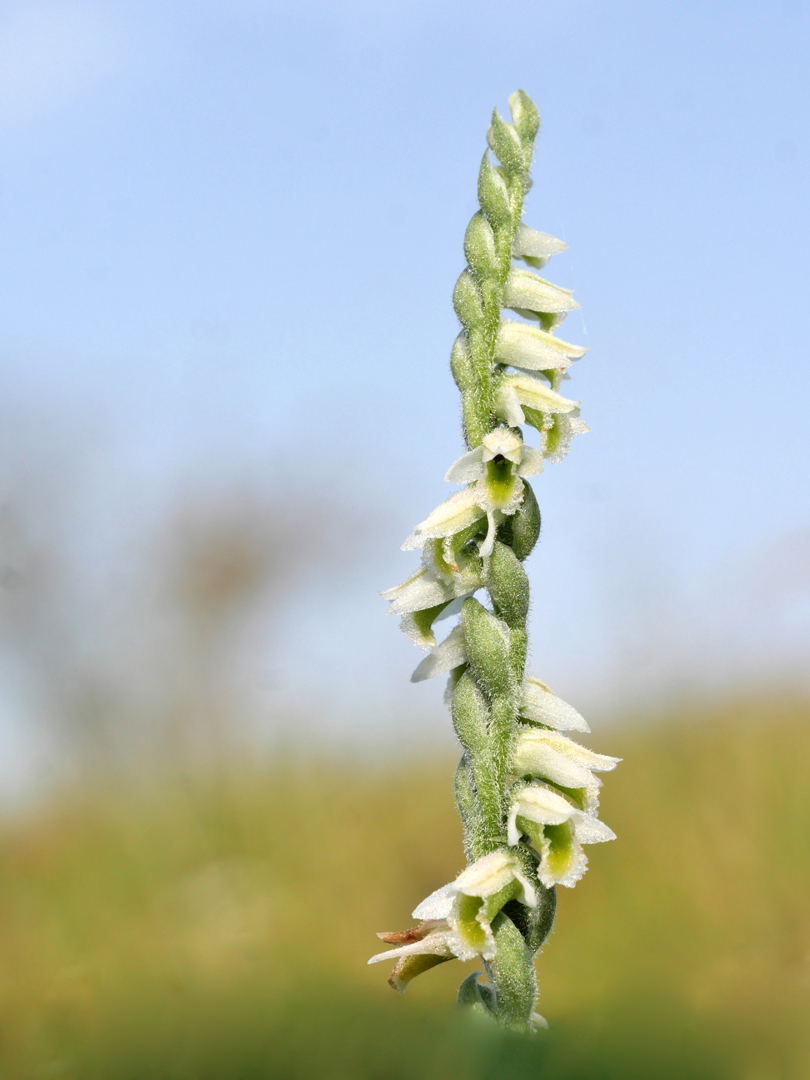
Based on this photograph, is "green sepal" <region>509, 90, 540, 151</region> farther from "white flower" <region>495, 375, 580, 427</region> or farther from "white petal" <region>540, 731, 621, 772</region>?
"white petal" <region>540, 731, 621, 772</region>

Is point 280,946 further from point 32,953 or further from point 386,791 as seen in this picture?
point 386,791

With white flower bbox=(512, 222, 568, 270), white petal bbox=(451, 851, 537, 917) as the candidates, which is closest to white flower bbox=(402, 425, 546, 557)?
white flower bbox=(512, 222, 568, 270)

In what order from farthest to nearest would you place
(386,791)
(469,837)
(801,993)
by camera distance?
(386,791)
(801,993)
(469,837)

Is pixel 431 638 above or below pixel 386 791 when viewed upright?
below

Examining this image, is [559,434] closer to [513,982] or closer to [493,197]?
[493,197]

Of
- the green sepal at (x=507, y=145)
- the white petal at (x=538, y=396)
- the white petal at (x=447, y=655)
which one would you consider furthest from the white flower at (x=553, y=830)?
the green sepal at (x=507, y=145)

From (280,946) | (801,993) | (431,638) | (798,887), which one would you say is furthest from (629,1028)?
(798,887)

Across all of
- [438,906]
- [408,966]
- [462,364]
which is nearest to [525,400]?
[462,364]

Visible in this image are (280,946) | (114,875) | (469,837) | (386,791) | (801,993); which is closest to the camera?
(469,837)
